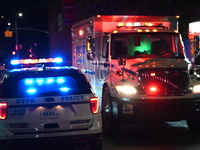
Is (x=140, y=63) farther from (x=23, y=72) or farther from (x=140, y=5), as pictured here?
(x=140, y=5)

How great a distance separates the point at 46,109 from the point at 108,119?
3.63 meters

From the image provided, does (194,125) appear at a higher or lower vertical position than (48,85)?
lower

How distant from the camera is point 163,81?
9211 millimetres

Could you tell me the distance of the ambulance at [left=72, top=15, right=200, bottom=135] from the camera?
9.12 meters

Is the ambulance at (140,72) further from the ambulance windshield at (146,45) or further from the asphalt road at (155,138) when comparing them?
the asphalt road at (155,138)

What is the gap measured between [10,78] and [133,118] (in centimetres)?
339

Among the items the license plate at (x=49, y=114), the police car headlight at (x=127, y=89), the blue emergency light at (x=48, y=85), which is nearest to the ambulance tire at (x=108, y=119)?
the police car headlight at (x=127, y=89)

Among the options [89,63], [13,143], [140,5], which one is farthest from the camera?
[140,5]

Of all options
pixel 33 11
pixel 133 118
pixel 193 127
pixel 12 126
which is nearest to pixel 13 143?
pixel 12 126

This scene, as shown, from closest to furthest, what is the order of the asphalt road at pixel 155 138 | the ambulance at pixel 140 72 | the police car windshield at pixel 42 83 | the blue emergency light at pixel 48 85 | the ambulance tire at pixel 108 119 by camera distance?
the police car windshield at pixel 42 83 < the blue emergency light at pixel 48 85 < the asphalt road at pixel 155 138 < the ambulance at pixel 140 72 < the ambulance tire at pixel 108 119

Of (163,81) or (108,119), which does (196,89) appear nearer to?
(163,81)

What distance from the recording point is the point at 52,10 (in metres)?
58.6

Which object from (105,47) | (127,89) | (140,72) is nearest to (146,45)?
(105,47)

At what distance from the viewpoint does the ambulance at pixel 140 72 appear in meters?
9.12
